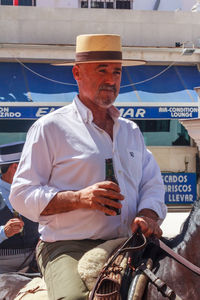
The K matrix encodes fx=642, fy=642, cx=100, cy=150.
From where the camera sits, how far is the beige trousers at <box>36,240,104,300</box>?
127 inches

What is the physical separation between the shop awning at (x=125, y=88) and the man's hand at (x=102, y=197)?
1355 centimetres

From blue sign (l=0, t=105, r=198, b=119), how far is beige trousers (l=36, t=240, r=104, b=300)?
13.3 meters

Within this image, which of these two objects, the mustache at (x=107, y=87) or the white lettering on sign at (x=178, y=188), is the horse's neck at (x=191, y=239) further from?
the white lettering on sign at (x=178, y=188)

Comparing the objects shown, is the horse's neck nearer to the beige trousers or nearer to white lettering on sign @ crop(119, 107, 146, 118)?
the beige trousers

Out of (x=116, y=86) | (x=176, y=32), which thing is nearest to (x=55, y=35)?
(x=176, y=32)

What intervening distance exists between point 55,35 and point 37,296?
1606cm

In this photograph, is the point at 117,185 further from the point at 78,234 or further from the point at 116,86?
the point at 116,86

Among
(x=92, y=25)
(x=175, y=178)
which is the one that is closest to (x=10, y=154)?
(x=175, y=178)

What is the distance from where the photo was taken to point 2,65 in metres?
18.2

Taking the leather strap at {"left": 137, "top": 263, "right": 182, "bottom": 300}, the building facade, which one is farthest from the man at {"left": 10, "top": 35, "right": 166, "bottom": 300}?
the building facade

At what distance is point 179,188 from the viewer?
17703 millimetres

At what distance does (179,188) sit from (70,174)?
14.4 meters

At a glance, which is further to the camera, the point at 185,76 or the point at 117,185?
the point at 185,76

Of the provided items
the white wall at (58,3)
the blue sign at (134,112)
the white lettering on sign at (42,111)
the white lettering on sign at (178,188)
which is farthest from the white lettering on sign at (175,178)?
the white wall at (58,3)
